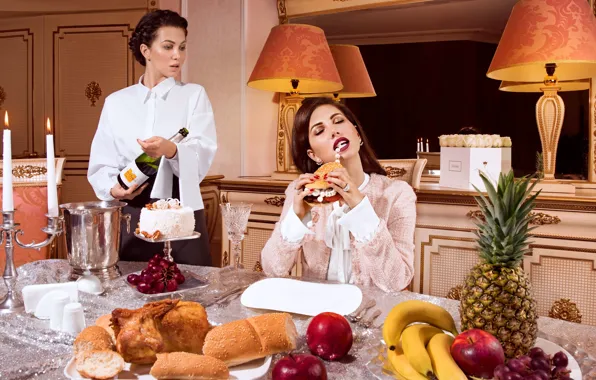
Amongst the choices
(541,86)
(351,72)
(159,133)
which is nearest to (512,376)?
(159,133)

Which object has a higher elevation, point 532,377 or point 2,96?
point 2,96

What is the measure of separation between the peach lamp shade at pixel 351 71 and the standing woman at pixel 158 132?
1291 millimetres

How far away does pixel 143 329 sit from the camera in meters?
0.93

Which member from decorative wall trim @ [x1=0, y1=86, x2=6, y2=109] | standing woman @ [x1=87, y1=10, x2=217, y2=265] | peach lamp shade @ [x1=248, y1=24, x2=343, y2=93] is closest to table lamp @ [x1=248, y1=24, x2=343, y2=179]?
peach lamp shade @ [x1=248, y1=24, x2=343, y2=93]

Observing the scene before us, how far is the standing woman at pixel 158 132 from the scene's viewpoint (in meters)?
2.29

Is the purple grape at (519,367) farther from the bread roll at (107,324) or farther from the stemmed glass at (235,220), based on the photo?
the stemmed glass at (235,220)

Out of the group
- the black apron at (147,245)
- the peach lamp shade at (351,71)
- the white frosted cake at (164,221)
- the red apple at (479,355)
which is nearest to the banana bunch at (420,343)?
the red apple at (479,355)

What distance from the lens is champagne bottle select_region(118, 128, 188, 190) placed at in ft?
6.84

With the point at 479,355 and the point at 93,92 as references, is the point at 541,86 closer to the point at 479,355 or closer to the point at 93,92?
the point at 479,355

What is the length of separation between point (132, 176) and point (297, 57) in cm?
144

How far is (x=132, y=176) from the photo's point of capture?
2.09m

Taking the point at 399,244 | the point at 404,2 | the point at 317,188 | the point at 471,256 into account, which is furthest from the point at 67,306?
the point at 404,2

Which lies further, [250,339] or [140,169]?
[140,169]

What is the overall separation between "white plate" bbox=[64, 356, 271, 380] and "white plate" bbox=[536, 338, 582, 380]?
1.59ft
